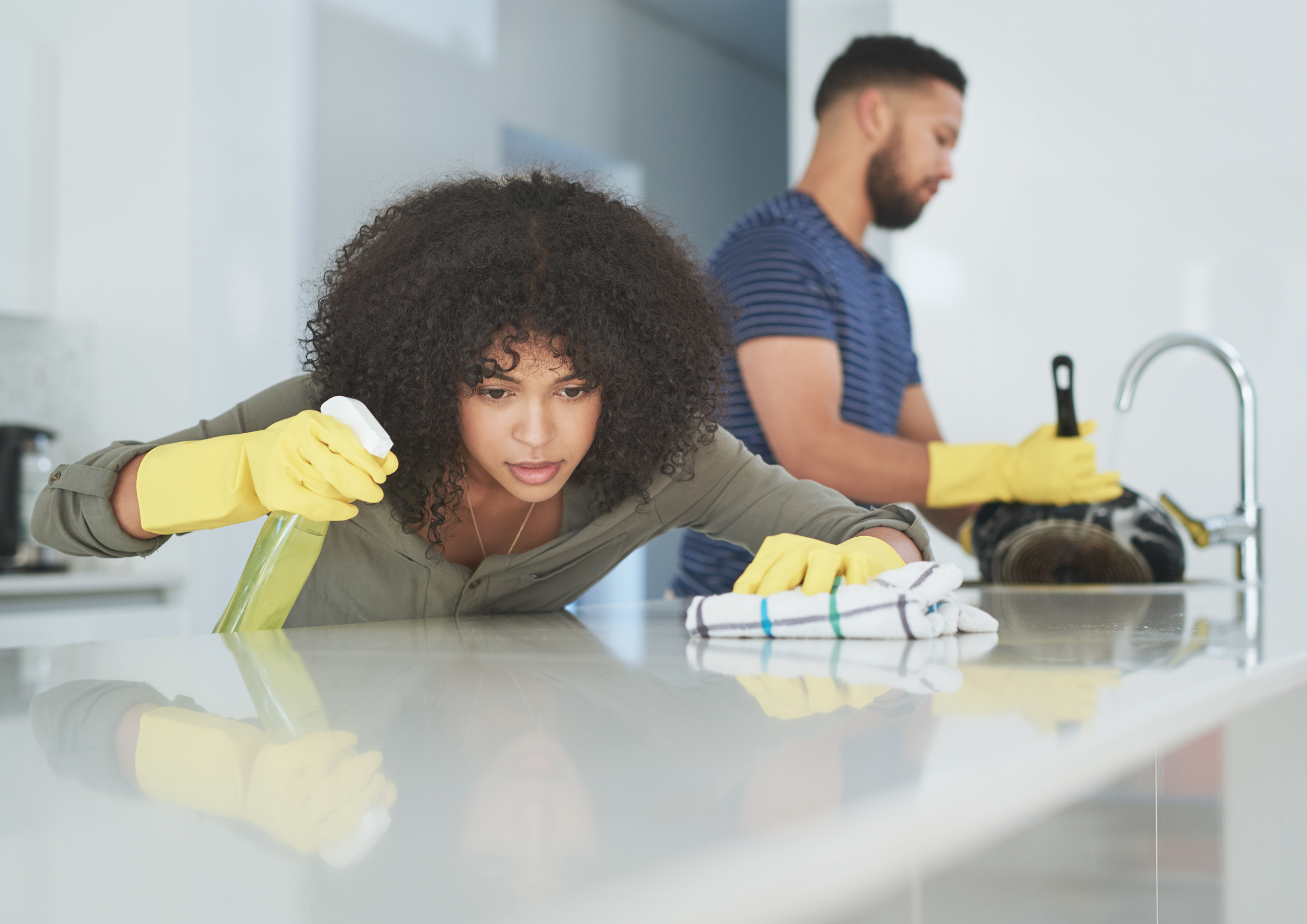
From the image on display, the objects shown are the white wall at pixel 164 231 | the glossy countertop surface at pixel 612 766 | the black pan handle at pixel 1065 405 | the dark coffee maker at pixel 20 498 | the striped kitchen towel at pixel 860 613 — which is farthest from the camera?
the white wall at pixel 164 231

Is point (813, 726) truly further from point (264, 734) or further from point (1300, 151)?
point (1300, 151)

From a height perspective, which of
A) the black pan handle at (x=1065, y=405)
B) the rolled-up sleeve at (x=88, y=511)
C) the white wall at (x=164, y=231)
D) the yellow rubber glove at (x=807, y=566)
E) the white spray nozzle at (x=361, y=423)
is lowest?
the yellow rubber glove at (x=807, y=566)

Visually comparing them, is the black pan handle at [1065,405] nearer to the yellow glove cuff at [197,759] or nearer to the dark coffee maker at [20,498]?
the yellow glove cuff at [197,759]

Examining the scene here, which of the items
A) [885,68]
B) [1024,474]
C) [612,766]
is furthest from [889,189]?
[612,766]

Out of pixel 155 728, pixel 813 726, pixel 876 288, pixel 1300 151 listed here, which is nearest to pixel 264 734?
pixel 155 728

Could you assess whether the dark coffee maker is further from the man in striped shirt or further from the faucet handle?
the faucet handle

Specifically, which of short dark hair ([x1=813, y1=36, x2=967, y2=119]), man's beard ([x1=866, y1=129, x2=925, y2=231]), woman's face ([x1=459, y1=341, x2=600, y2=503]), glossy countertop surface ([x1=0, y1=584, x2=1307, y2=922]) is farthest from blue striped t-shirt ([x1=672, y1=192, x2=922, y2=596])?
glossy countertop surface ([x1=0, y1=584, x2=1307, y2=922])

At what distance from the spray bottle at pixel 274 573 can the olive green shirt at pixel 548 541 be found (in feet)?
0.29

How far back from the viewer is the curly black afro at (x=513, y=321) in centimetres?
90

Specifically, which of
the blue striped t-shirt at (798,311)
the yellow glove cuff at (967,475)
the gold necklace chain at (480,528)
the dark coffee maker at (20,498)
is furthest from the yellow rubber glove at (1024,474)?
the dark coffee maker at (20,498)

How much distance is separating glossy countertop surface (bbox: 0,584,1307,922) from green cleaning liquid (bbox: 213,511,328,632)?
210mm

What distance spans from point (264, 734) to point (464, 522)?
0.69m

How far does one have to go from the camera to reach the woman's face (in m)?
0.91

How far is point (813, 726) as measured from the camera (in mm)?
399
